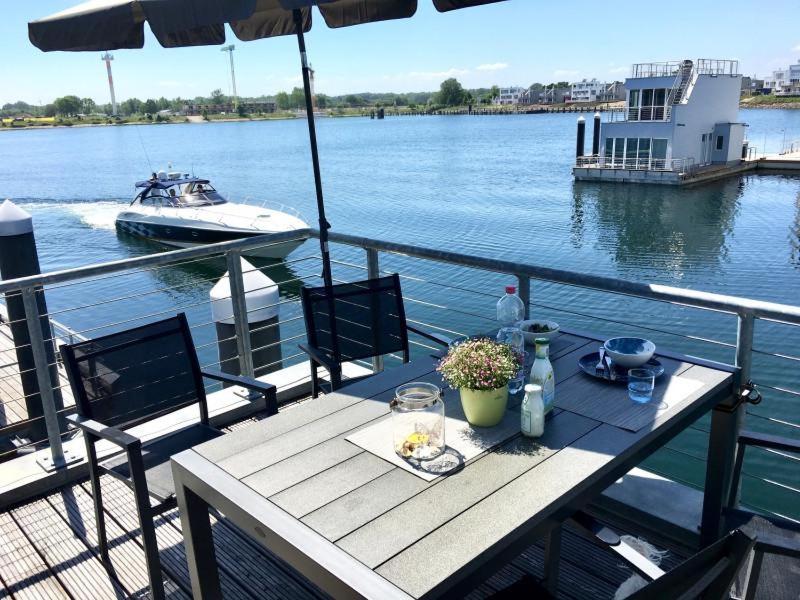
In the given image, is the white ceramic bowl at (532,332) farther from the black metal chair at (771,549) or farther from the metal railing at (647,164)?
the metal railing at (647,164)

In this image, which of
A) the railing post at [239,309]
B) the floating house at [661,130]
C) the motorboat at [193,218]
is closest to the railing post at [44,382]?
the railing post at [239,309]

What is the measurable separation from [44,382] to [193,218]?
15414mm

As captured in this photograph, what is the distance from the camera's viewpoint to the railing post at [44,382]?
8.76 feet

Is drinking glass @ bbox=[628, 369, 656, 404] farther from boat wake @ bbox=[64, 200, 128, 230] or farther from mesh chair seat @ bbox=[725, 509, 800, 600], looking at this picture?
boat wake @ bbox=[64, 200, 128, 230]

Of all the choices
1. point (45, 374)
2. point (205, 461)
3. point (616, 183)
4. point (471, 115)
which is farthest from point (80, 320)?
point (471, 115)

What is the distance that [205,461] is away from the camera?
1.64 m

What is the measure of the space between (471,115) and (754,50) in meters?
61.5

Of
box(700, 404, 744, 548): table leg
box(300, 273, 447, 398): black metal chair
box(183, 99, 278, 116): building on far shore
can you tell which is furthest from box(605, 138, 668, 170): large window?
box(183, 99, 278, 116): building on far shore

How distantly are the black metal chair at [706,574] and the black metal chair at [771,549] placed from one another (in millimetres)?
540

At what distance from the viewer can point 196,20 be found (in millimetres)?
2156

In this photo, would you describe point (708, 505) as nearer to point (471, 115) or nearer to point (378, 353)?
point (378, 353)

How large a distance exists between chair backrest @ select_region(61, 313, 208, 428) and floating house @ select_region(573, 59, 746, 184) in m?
29.1

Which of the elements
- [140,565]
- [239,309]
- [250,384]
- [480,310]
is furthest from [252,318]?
[480,310]

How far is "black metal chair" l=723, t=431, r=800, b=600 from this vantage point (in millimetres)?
1594
